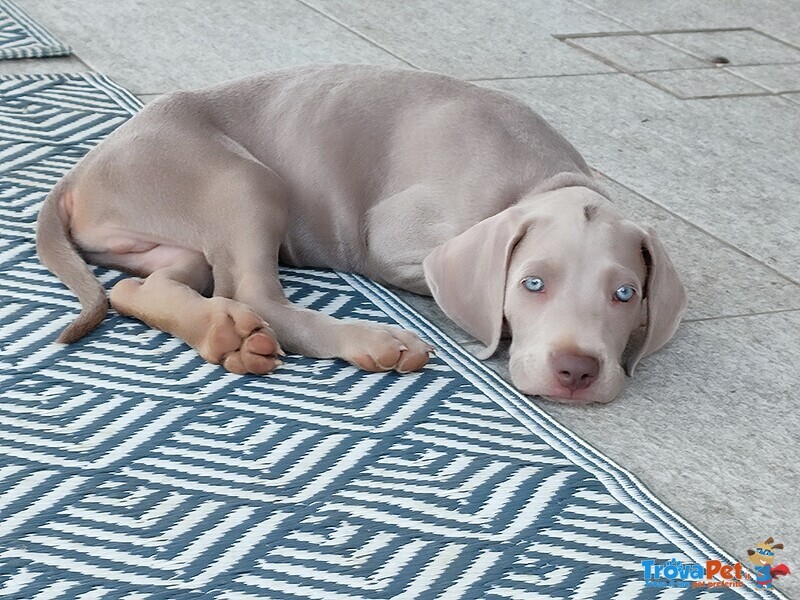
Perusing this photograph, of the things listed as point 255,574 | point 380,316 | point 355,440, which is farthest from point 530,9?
point 255,574

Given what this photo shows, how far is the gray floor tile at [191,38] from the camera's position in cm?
505

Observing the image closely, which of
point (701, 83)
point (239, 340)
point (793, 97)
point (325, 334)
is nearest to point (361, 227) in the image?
point (325, 334)

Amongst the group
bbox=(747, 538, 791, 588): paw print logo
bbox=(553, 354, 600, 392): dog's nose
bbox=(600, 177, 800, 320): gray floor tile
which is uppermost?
bbox=(553, 354, 600, 392): dog's nose

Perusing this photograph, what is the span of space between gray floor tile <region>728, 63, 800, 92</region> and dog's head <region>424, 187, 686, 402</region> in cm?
282

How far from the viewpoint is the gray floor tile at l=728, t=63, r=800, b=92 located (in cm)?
552

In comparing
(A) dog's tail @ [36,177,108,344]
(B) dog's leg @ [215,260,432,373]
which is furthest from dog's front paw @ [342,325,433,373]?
(A) dog's tail @ [36,177,108,344]

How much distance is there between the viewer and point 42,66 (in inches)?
193

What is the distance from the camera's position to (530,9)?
6473 millimetres

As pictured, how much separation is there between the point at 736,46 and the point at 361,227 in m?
3.47

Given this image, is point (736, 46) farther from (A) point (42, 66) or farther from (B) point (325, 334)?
(B) point (325, 334)

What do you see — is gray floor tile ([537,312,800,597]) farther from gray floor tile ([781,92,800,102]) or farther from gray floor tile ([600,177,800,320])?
gray floor tile ([781,92,800,102])

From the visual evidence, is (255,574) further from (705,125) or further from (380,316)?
(705,125)

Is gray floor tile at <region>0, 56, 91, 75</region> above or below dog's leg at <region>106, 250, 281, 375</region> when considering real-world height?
above

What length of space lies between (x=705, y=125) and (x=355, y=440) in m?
2.76
